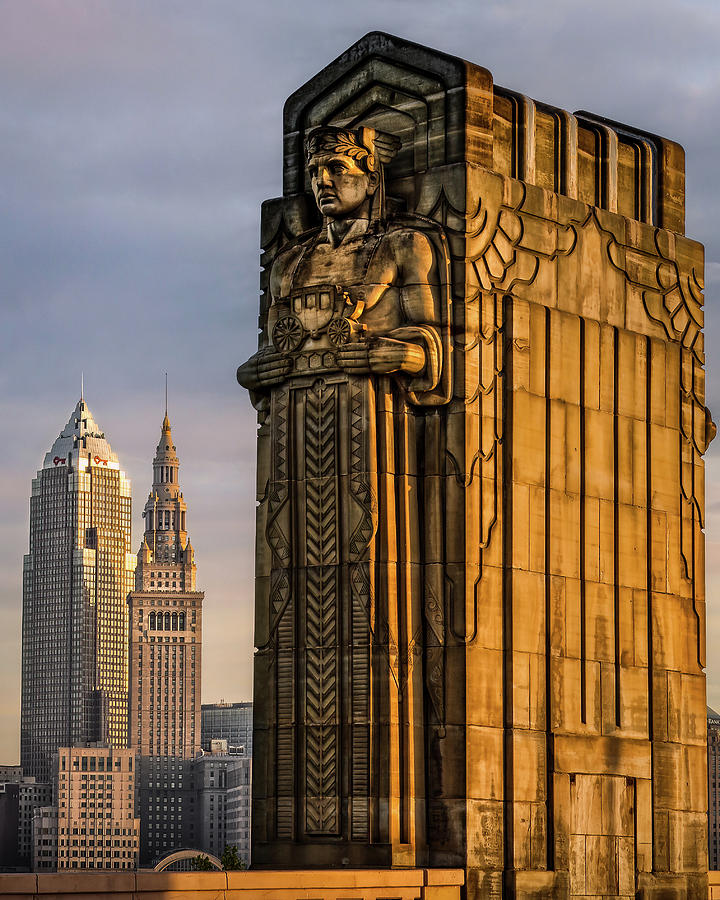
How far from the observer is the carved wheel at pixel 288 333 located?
99.2 feet

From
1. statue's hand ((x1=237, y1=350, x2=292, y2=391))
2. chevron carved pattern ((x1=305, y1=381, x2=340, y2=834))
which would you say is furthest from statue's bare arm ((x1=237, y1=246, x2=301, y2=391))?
chevron carved pattern ((x1=305, y1=381, x2=340, y2=834))

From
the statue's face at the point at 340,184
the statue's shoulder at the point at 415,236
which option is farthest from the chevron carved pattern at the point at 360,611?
the statue's face at the point at 340,184

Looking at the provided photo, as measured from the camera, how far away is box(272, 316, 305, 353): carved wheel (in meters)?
30.2

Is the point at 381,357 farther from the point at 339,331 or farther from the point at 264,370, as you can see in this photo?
the point at 264,370

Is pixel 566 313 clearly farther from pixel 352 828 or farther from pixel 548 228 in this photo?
pixel 352 828

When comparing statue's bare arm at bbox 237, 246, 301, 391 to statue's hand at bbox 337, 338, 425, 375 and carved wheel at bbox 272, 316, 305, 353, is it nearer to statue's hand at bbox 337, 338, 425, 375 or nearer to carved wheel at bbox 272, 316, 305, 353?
carved wheel at bbox 272, 316, 305, 353

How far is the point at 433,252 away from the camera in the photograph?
3009cm

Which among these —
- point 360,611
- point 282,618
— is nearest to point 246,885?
point 360,611

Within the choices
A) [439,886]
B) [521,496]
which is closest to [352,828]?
[439,886]

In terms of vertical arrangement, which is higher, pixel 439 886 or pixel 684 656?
pixel 684 656

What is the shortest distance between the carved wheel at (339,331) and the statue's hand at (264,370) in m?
0.85

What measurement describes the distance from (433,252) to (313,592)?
4.99m

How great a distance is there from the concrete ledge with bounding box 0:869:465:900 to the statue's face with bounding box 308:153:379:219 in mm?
9189

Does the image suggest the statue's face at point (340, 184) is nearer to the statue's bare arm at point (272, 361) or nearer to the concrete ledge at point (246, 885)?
the statue's bare arm at point (272, 361)
